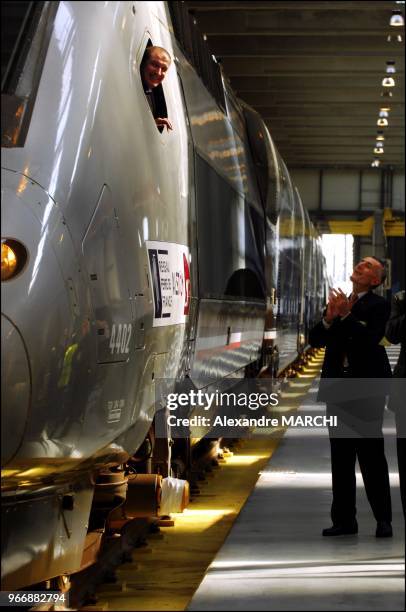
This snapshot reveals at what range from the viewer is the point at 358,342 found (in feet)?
22.4

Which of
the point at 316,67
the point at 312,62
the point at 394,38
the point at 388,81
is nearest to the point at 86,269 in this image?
the point at 394,38

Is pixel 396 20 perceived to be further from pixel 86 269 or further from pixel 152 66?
pixel 86 269

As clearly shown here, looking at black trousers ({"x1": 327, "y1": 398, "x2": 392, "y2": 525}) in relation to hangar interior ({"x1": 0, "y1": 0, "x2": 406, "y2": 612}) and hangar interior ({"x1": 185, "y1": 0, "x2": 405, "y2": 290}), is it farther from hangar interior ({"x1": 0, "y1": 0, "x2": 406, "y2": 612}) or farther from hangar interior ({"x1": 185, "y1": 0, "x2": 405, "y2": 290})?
hangar interior ({"x1": 185, "y1": 0, "x2": 405, "y2": 290})

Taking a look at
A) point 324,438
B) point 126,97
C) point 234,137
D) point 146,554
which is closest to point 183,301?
point 126,97

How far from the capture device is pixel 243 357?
1014 centimetres

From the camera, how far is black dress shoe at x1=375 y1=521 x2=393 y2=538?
7.04m

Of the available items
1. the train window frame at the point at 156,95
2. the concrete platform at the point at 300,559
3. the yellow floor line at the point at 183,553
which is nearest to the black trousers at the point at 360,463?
the concrete platform at the point at 300,559

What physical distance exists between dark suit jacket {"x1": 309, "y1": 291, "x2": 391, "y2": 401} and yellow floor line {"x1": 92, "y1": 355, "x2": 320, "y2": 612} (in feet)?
4.49

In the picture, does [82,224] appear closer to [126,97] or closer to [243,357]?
[126,97]

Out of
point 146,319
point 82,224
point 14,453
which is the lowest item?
point 14,453

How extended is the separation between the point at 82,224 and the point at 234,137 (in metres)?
5.30

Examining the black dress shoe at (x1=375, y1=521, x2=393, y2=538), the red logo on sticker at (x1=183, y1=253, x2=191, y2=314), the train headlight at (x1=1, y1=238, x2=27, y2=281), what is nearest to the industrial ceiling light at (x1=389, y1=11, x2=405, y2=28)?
the black dress shoe at (x1=375, y1=521, x2=393, y2=538)

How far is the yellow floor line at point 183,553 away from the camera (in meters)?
6.38

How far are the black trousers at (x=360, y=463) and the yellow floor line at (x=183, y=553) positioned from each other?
3.10ft
